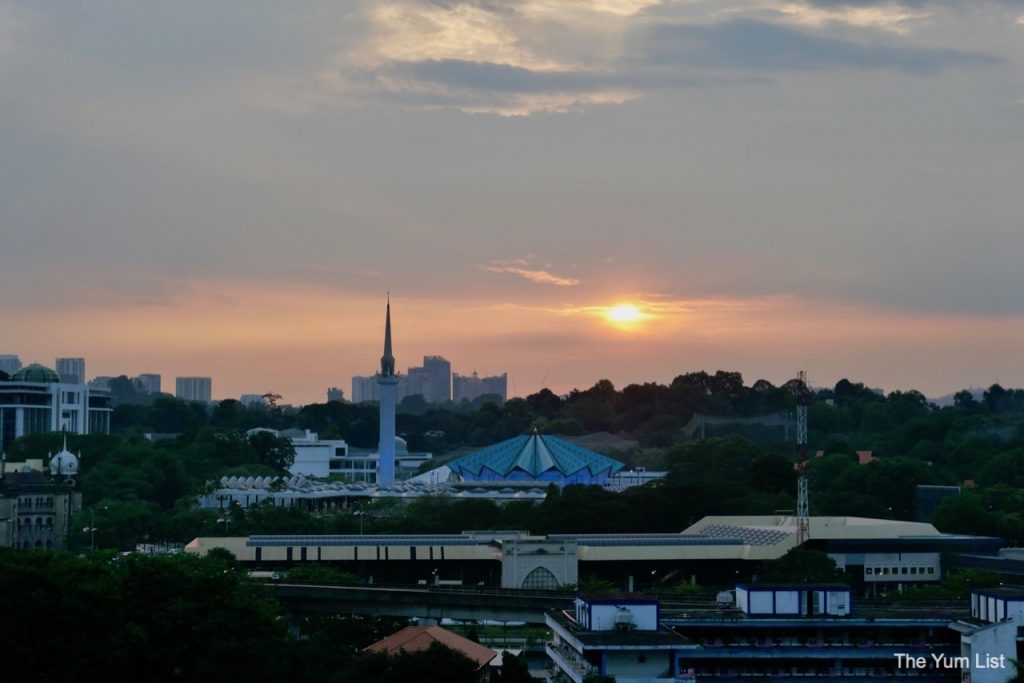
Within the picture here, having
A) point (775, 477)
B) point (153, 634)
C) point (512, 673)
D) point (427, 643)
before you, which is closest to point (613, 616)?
point (512, 673)

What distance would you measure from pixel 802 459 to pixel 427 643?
97.8 feet

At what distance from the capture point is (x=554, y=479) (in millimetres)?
158250

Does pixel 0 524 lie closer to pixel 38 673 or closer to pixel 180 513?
pixel 180 513

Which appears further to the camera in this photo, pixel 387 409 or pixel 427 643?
pixel 387 409

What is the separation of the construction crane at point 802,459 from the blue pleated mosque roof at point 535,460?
2289 inches

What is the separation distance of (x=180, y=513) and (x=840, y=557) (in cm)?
4630

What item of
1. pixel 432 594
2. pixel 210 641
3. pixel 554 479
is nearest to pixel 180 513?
pixel 554 479

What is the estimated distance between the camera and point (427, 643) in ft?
206

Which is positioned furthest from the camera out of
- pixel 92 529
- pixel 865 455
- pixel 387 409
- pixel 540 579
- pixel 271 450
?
pixel 865 455

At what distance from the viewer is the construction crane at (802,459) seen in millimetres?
83500

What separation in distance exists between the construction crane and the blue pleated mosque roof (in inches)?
2289

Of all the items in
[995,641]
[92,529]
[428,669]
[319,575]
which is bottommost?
[428,669]

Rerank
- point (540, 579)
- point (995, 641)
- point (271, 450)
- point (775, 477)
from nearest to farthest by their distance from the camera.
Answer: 1. point (995, 641)
2. point (540, 579)
3. point (775, 477)
4. point (271, 450)

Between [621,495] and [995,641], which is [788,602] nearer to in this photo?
[995,641]
